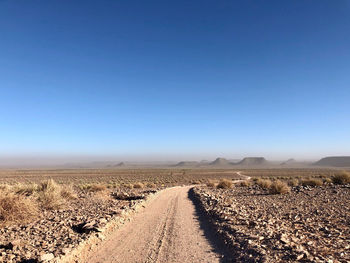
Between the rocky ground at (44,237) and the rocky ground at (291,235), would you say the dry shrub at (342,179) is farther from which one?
the rocky ground at (44,237)

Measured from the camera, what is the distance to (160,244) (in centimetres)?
770

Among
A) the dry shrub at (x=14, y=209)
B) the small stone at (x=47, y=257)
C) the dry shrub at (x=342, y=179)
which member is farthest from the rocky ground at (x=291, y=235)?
the dry shrub at (x=342, y=179)

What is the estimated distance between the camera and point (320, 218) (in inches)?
443

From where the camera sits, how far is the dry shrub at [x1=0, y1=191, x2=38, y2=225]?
964cm

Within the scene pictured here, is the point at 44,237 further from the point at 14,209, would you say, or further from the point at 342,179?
the point at 342,179

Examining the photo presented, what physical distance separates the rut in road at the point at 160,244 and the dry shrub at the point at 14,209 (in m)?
3.74

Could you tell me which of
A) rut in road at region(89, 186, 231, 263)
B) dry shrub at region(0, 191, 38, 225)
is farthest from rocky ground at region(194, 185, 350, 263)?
dry shrub at region(0, 191, 38, 225)

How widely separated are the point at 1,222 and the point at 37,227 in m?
1.42

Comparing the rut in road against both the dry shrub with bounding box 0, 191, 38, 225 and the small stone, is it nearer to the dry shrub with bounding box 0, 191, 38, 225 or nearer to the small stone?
the small stone

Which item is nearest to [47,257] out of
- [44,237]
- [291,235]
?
[44,237]

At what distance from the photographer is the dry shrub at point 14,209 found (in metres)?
9.64

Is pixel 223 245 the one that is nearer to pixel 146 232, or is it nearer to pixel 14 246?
pixel 146 232

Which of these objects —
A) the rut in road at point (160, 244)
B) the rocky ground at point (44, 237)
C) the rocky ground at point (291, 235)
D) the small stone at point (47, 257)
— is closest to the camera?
the small stone at point (47, 257)

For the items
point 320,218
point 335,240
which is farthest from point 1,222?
point 320,218
